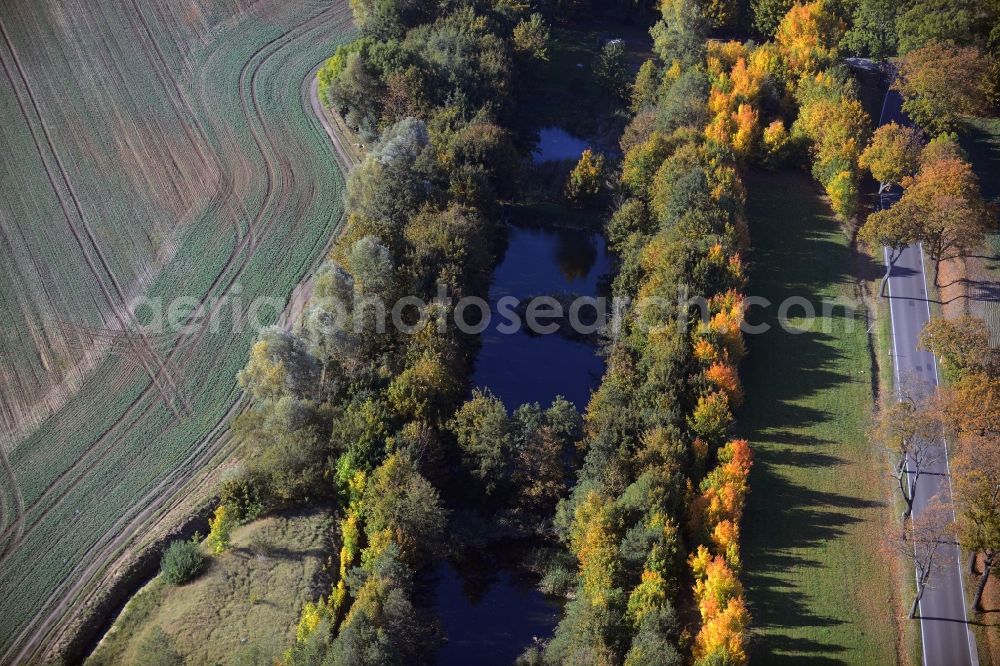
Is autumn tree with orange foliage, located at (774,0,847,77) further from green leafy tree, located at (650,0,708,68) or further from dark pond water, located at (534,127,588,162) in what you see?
dark pond water, located at (534,127,588,162)

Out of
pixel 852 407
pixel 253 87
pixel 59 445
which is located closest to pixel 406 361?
pixel 59 445

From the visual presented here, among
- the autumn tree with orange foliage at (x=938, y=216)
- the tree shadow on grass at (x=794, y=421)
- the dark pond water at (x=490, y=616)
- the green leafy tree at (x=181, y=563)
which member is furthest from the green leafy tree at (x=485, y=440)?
the autumn tree with orange foliage at (x=938, y=216)

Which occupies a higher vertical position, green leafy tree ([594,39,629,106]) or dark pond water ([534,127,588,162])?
green leafy tree ([594,39,629,106])

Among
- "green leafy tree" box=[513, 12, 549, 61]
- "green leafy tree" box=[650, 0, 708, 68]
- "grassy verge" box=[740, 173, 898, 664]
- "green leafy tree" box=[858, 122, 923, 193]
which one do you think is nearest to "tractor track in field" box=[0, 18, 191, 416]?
"grassy verge" box=[740, 173, 898, 664]

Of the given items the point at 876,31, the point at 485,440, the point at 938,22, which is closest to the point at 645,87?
the point at 876,31

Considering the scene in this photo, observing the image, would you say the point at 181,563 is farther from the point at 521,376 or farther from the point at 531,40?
the point at 531,40
